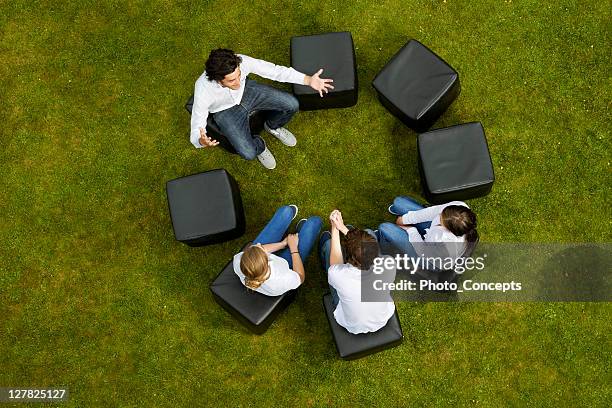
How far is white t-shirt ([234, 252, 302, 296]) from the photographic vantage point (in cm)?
482

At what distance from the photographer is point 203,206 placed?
5.46m

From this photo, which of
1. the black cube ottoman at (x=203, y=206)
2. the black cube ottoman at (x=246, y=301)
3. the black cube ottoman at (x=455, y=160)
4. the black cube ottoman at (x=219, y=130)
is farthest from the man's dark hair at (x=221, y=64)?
the black cube ottoman at (x=455, y=160)

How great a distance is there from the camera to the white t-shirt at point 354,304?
4516 millimetres

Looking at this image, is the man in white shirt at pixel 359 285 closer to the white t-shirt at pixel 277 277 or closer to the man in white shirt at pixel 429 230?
the white t-shirt at pixel 277 277

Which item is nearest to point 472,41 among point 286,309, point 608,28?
point 608,28

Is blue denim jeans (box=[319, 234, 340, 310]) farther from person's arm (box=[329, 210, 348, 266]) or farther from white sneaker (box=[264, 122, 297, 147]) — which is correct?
white sneaker (box=[264, 122, 297, 147])

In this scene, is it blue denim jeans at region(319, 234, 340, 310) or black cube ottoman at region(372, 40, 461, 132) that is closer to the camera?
blue denim jeans at region(319, 234, 340, 310)

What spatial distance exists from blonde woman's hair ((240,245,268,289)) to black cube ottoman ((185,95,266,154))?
1.61 meters

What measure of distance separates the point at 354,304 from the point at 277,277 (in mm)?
719

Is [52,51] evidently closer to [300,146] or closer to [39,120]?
[39,120]

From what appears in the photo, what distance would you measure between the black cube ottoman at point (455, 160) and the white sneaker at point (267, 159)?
159 centimetres

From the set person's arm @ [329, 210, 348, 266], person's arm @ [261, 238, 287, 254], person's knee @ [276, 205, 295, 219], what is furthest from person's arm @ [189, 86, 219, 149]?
person's arm @ [329, 210, 348, 266]

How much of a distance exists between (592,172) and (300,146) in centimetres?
315

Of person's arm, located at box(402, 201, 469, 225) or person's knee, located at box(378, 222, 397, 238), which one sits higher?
person's arm, located at box(402, 201, 469, 225)
